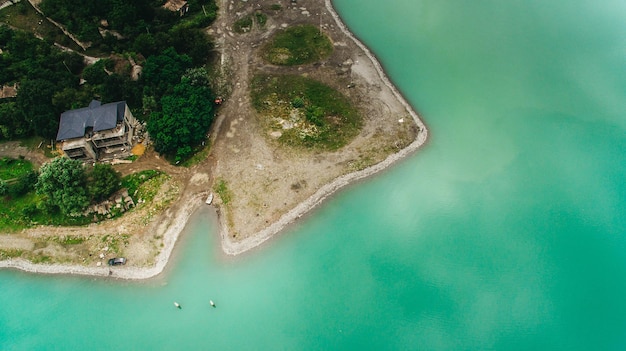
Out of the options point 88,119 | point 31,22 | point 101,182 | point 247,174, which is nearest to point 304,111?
point 247,174

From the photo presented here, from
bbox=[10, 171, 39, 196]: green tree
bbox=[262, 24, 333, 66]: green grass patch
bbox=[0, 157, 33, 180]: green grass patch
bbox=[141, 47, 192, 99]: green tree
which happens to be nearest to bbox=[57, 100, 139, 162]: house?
bbox=[141, 47, 192, 99]: green tree

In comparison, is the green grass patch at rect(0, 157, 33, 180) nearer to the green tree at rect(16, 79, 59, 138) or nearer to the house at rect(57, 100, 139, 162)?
the green tree at rect(16, 79, 59, 138)

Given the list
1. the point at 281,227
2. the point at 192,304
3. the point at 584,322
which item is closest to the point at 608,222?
the point at 584,322

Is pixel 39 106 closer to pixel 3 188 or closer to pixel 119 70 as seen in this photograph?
pixel 3 188

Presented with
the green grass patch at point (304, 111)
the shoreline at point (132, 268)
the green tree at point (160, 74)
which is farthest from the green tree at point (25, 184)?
the green grass patch at point (304, 111)

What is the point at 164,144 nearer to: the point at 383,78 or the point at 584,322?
the point at 383,78

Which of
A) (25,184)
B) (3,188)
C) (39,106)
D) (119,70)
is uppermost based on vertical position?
(119,70)

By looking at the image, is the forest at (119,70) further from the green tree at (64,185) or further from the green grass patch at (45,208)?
the green tree at (64,185)
